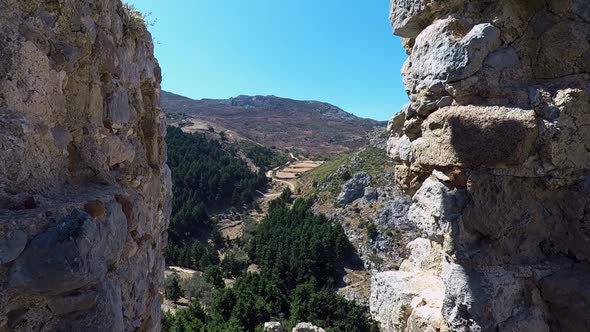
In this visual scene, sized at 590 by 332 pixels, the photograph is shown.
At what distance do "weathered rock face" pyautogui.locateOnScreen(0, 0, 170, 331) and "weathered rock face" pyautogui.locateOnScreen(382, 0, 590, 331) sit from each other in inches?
70.6

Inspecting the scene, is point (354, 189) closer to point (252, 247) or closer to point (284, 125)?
point (252, 247)

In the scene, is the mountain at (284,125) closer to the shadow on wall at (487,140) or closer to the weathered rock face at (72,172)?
the weathered rock face at (72,172)

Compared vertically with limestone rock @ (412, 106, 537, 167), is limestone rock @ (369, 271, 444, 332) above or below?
below

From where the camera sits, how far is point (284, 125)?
281ft

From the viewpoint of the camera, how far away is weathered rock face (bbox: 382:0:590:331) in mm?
2439

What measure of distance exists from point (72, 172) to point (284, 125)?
83694 mm

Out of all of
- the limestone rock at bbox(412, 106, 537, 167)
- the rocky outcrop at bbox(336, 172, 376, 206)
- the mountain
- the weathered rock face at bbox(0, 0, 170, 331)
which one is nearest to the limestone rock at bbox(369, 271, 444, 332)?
the limestone rock at bbox(412, 106, 537, 167)

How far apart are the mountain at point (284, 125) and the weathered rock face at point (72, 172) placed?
200ft

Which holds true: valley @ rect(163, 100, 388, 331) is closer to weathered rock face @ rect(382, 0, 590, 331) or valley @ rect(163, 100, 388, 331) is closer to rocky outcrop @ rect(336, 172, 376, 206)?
rocky outcrop @ rect(336, 172, 376, 206)

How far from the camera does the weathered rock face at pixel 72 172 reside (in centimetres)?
173

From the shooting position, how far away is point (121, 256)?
2598 mm

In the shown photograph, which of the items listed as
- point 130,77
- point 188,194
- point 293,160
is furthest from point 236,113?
point 130,77

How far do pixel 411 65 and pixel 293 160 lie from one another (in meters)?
55.4

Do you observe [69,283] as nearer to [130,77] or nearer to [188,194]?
[130,77]
